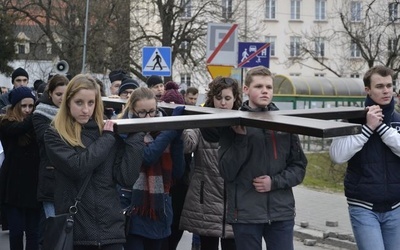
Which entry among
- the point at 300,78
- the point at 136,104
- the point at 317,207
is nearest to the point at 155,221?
the point at 136,104

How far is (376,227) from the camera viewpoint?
5.16 metres

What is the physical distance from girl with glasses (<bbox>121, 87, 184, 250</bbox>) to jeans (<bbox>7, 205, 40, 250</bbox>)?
180 centimetres

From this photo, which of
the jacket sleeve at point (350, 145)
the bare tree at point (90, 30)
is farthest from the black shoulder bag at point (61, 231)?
the bare tree at point (90, 30)

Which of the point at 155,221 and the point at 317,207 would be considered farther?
the point at 317,207

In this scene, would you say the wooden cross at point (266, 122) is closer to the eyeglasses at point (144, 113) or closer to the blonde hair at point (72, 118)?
the blonde hair at point (72, 118)

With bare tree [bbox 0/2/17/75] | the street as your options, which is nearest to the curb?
the street

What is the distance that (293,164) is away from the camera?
5012 mm

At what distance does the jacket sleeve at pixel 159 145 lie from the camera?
17.8 ft

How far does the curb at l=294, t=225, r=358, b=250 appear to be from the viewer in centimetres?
950

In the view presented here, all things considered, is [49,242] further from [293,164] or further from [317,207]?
[317,207]

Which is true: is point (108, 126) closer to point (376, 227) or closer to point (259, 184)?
point (259, 184)

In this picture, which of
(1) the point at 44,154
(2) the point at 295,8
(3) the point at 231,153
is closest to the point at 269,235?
(3) the point at 231,153

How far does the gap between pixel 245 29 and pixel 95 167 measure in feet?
109

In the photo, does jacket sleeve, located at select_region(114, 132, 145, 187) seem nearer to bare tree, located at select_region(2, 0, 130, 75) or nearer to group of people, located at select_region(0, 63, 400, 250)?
group of people, located at select_region(0, 63, 400, 250)
